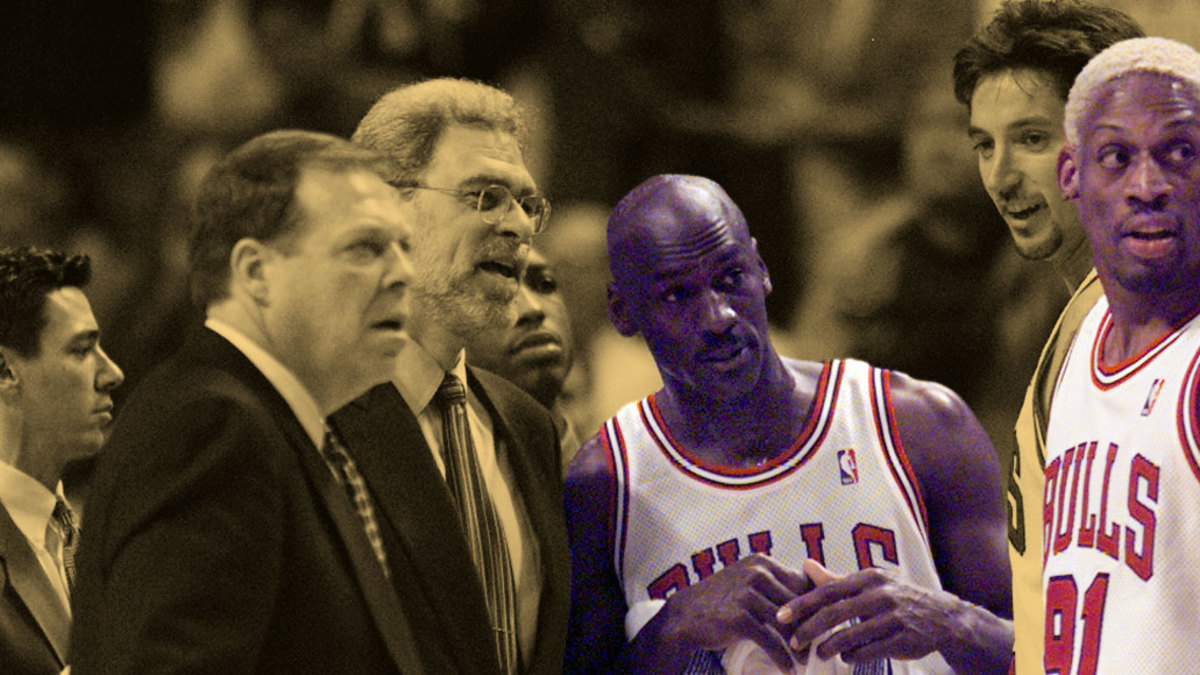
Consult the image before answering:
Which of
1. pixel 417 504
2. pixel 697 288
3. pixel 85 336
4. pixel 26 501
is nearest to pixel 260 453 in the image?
pixel 417 504

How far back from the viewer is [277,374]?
1775 mm

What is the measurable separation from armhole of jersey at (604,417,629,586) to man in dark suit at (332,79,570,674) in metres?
0.10

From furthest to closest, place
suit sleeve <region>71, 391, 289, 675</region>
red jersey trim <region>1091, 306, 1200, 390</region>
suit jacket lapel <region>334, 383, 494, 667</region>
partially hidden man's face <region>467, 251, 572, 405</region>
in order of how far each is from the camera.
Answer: partially hidden man's face <region>467, 251, 572, 405</region> → suit jacket lapel <region>334, 383, 494, 667</region> → red jersey trim <region>1091, 306, 1200, 390</region> → suit sleeve <region>71, 391, 289, 675</region>

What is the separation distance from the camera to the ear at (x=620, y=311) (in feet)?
8.56

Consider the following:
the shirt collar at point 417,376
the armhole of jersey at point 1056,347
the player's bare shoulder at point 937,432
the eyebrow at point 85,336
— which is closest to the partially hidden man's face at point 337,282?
the shirt collar at point 417,376

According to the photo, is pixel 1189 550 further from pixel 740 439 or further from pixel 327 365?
pixel 327 365

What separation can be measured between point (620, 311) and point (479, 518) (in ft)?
1.58

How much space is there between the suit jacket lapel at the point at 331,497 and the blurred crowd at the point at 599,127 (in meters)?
A: 2.12

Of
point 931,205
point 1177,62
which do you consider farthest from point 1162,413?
point 931,205

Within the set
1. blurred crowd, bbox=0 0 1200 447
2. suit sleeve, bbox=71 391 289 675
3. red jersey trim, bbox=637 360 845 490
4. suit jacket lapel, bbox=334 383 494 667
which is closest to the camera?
suit sleeve, bbox=71 391 289 675

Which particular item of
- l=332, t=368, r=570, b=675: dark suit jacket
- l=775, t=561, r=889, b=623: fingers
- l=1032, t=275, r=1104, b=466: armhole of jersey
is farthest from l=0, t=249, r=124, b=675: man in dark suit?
l=1032, t=275, r=1104, b=466: armhole of jersey

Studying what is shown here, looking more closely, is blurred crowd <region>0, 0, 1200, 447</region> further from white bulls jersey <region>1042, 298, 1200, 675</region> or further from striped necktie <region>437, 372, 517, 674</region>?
white bulls jersey <region>1042, 298, 1200, 675</region>

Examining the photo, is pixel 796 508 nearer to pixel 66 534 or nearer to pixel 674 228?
pixel 674 228

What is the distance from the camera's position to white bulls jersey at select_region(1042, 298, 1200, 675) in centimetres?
183
